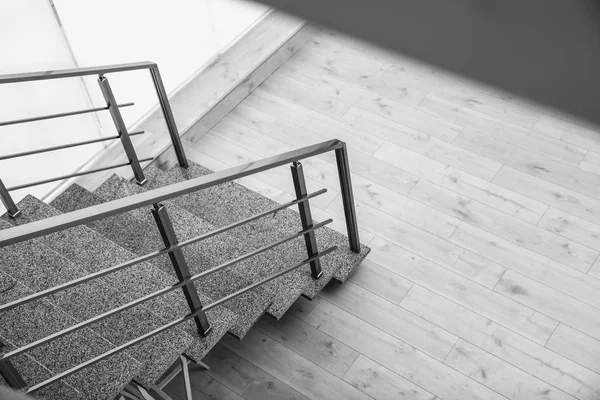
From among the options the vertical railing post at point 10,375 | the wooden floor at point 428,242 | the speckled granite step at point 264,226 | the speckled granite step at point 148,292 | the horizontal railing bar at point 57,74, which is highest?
the horizontal railing bar at point 57,74

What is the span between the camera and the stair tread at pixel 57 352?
6.20ft

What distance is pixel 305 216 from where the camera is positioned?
233 cm

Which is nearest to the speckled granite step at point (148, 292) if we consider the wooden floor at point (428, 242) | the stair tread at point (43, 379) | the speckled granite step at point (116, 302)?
the speckled granite step at point (116, 302)

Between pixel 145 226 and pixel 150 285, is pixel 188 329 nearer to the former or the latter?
pixel 150 285

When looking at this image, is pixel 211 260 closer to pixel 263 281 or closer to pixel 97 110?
pixel 263 281

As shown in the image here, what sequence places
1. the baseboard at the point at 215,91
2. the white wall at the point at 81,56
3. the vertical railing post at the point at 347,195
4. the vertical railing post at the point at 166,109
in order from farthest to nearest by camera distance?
the baseboard at the point at 215,91 → the white wall at the point at 81,56 → the vertical railing post at the point at 166,109 → the vertical railing post at the point at 347,195

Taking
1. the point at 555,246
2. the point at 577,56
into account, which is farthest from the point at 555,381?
the point at 577,56

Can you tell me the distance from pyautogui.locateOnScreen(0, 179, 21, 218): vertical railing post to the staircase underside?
0.10 ft

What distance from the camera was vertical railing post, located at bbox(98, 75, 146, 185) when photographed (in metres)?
2.47

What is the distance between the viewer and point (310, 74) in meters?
3.97

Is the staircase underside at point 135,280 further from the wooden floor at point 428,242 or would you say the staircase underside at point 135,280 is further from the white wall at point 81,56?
the white wall at point 81,56

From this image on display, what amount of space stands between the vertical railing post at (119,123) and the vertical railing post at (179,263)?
804 mm

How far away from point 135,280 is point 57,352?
38 cm

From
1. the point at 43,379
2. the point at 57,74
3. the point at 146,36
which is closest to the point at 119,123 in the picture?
the point at 57,74
